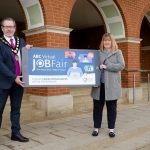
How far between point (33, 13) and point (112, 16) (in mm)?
2976

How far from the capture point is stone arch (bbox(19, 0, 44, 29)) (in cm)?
702

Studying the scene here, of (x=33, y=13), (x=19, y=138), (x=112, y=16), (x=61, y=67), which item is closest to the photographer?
(x=19, y=138)

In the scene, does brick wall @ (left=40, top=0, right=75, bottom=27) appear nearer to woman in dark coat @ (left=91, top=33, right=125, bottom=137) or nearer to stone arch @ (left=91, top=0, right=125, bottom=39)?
stone arch @ (left=91, top=0, right=125, bottom=39)

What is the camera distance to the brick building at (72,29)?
702cm

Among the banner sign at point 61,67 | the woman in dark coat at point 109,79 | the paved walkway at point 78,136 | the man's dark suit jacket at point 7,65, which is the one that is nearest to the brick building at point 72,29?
the paved walkway at point 78,136

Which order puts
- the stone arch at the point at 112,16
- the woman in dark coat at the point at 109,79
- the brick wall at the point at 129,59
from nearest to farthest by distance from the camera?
the woman in dark coat at the point at 109,79
the stone arch at the point at 112,16
the brick wall at the point at 129,59

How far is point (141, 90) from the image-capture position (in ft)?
32.5

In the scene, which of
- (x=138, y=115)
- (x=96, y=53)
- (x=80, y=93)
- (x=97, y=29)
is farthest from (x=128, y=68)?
(x=97, y=29)

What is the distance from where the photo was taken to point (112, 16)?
936cm

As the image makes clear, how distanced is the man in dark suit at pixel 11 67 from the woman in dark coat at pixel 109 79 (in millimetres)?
1280

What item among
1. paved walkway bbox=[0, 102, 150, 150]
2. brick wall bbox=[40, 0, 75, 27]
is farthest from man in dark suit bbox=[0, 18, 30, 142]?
brick wall bbox=[40, 0, 75, 27]

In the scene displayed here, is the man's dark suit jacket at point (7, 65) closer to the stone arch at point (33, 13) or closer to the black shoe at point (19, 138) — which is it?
the black shoe at point (19, 138)

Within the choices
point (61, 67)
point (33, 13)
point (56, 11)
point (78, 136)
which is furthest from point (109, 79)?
point (33, 13)

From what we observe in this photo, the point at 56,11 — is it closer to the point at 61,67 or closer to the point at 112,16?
the point at 61,67
